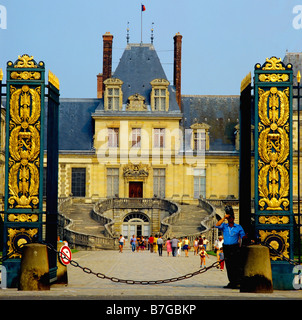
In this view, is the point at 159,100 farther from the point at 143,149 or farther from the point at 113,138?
the point at 113,138

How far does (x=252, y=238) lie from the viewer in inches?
515

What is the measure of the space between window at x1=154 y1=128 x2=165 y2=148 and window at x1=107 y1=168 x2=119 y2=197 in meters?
3.07

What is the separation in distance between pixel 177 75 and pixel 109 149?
678 centimetres

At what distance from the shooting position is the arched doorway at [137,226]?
4447 centimetres

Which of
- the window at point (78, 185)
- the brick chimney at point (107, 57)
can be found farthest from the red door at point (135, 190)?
the brick chimney at point (107, 57)

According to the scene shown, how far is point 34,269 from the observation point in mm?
12250

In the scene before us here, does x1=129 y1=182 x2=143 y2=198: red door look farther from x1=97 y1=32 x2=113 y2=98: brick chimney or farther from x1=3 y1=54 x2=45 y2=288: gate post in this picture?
x1=3 y1=54 x2=45 y2=288: gate post

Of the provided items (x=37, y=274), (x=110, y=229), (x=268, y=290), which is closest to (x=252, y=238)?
(x=268, y=290)

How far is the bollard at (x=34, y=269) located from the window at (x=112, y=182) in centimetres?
3529

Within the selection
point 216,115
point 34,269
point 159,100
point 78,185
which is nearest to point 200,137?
point 216,115

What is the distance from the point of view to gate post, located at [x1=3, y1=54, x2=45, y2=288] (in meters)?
13.1

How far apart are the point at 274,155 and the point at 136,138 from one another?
3432 cm

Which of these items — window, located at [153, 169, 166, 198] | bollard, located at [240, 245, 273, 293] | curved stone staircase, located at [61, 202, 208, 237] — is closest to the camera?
bollard, located at [240, 245, 273, 293]

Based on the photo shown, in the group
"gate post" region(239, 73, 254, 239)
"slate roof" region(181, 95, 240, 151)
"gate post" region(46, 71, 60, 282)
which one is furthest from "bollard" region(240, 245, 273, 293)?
"slate roof" region(181, 95, 240, 151)
